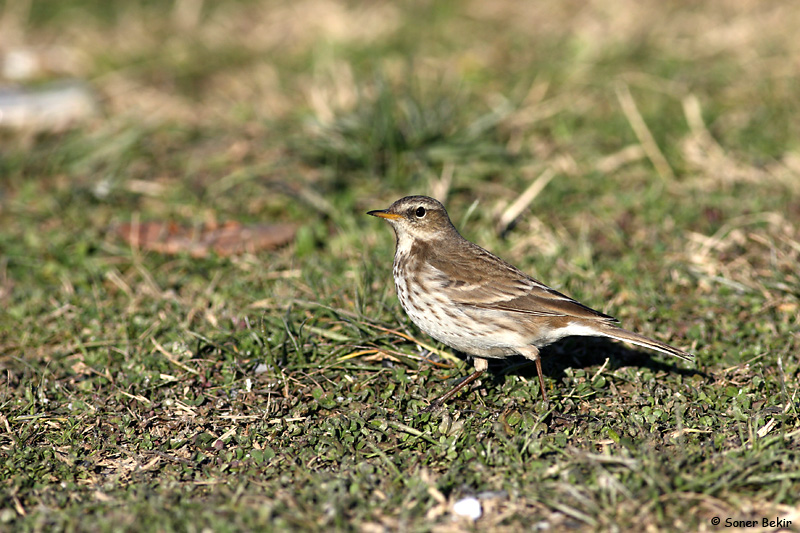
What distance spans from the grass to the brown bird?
34cm

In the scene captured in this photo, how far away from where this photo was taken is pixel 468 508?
4273 millimetres

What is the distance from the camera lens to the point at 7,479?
4.70 metres

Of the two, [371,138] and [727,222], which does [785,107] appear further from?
[371,138]

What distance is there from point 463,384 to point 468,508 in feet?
4.12

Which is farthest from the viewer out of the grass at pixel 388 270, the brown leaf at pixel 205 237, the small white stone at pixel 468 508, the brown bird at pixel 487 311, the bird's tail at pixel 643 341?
the brown leaf at pixel 205 237

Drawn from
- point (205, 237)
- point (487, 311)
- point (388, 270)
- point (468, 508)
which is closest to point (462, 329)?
point (487, 311)

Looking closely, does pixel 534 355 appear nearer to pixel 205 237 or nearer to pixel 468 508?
pixel 468 508

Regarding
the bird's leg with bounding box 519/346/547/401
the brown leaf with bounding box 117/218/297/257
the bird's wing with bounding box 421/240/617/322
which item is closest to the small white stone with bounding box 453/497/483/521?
the bird's leg with bounding box 519/346/547/401

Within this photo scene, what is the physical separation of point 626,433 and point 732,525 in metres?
0.98

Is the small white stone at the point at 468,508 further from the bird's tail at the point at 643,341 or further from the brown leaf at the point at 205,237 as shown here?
the brown leaf at the point at 205,237

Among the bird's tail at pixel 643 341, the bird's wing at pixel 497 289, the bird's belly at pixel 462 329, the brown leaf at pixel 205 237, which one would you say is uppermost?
the bird's wing at pixel 497 289

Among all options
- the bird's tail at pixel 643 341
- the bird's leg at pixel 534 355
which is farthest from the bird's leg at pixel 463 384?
the bird's tail at pixel 643 341

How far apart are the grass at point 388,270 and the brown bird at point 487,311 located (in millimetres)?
343

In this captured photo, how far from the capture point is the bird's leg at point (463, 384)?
210 inches
